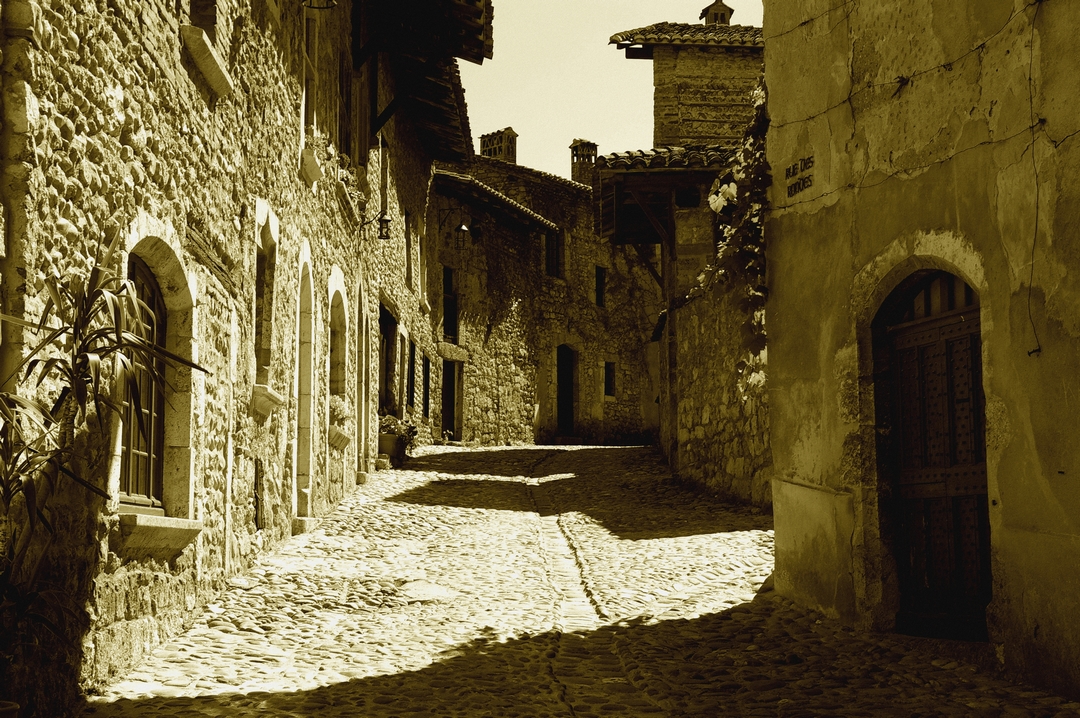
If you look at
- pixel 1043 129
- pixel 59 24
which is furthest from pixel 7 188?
pixel 1043 129

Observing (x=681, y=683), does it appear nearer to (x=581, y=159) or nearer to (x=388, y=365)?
(x=388, y=365)

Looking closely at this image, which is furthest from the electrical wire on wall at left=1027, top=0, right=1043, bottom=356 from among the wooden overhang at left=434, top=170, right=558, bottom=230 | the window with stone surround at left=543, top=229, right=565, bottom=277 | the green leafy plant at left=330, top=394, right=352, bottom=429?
the window with stone surround at left=543, top=229, right=565, bottom=277

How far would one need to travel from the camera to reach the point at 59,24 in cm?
449

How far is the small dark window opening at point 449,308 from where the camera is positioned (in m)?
24.6

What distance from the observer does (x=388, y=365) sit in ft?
59.7

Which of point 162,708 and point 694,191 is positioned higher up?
point 694,191

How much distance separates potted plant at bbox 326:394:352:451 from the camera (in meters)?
11.7

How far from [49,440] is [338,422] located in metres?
7.95

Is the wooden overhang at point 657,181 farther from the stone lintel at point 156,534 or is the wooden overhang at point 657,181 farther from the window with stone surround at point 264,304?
the stone lintel at point 156,534

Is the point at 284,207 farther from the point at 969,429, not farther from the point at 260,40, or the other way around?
the point at 969,429

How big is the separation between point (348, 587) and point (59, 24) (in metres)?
4.58

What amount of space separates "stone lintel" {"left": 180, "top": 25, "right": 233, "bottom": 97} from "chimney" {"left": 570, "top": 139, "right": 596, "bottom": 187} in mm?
25935

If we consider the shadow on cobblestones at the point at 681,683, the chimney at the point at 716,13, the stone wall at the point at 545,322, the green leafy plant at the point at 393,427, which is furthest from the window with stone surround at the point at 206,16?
the chimney at the point at 716,13

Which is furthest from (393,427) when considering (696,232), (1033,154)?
(1033,154)
